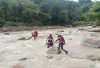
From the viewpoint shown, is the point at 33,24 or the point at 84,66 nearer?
the point at 84,66

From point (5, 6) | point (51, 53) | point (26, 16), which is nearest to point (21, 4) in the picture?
point (26, 16)

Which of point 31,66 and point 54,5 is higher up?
point 54,5

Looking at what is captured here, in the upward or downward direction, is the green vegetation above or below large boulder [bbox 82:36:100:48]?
above

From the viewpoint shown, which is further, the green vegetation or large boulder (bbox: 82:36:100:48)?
the green vegetation

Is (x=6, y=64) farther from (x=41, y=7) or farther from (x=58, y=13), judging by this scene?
(x=58, y=13)

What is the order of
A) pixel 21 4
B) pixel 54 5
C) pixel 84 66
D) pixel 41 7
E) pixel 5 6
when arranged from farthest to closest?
pixel 54 5 → pixel 41 7 → pixel 21 4 → pixel 5 6 → pixel 84 66

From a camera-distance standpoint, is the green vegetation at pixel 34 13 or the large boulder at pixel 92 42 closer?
the large boulder at pixel 92 42

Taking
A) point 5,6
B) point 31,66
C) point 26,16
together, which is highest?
point 5,6

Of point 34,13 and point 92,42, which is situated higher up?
point 34,13

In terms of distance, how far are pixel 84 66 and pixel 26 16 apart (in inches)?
1197

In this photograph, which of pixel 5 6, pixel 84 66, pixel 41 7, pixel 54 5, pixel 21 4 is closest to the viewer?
pixel 84 66

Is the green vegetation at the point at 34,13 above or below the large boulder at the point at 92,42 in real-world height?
above

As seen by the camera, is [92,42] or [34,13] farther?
[34,13]

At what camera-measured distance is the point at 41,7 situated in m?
38.3
